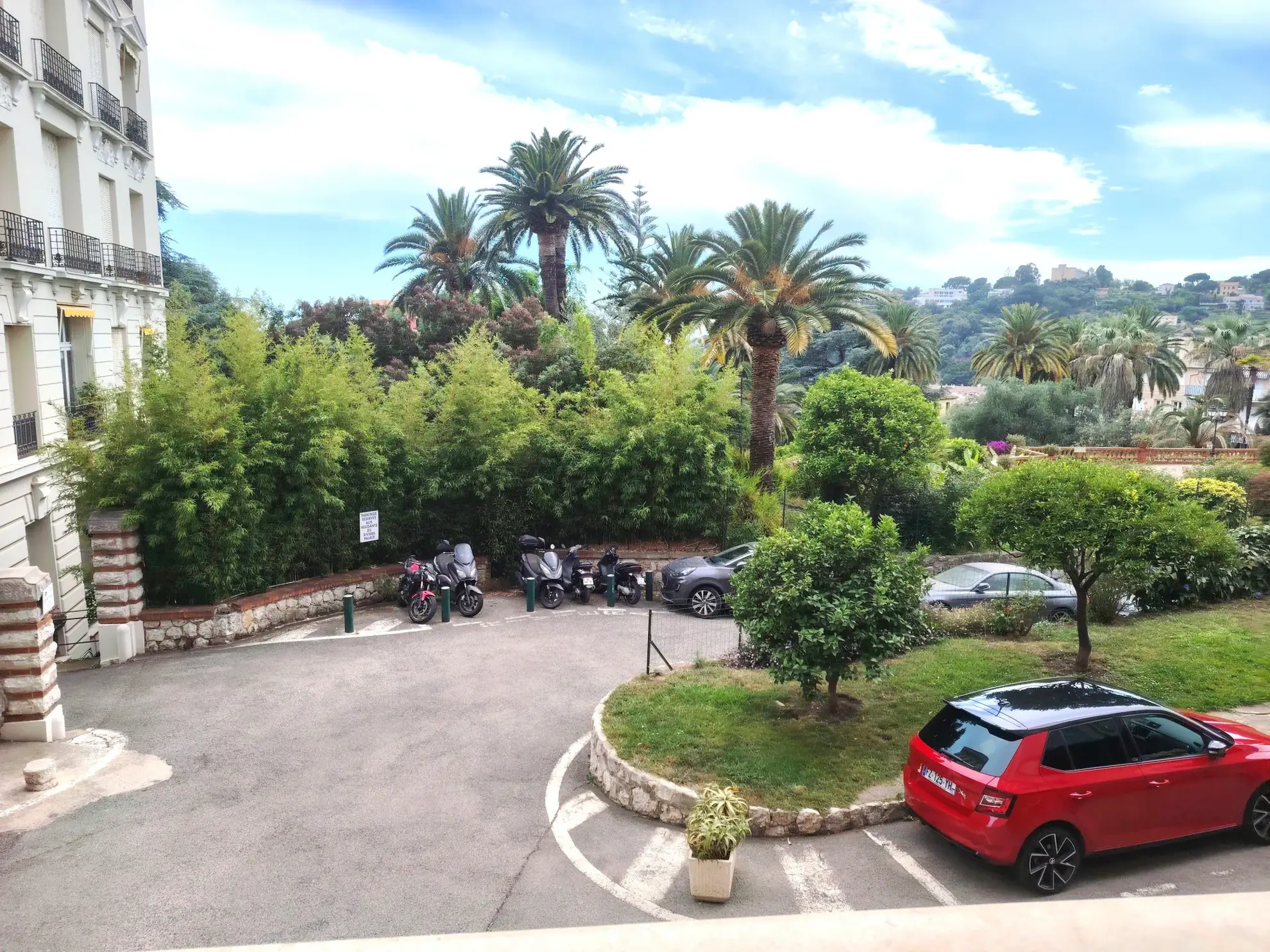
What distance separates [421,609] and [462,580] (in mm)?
973

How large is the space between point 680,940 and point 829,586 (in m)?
9.21

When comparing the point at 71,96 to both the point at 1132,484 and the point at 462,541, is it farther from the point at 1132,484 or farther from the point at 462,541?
the point at 1132,484

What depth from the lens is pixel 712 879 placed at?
7.39m

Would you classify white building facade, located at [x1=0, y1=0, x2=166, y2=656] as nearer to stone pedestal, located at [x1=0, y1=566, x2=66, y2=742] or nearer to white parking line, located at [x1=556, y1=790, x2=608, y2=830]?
stone pedestal, located at [x1=0, y1=566, x2=66, y2=742]

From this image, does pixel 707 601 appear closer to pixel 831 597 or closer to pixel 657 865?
pixel 831 597

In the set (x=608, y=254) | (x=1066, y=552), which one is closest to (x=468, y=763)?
(x=1066, y=552)

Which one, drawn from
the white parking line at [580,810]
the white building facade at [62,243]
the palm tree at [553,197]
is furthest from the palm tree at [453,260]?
the white parking line at [580,810]

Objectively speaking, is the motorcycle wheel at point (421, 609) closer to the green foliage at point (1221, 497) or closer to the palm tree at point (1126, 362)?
the green foliage at point (1221, 497)

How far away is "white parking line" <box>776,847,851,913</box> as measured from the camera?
732 centimetres

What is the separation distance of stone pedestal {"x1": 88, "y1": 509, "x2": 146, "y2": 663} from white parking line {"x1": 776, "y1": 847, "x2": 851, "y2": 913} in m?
11.1

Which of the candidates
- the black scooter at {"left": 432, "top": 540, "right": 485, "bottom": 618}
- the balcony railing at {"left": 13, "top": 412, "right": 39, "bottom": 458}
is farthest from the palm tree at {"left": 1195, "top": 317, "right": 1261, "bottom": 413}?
the balcony railing at {"left": 13, "top": 412, "right": 39, "bottom": 458}

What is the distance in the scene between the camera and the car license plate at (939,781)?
7516 mm

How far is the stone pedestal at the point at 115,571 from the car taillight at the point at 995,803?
503 inches

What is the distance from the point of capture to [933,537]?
2403 centimetres
